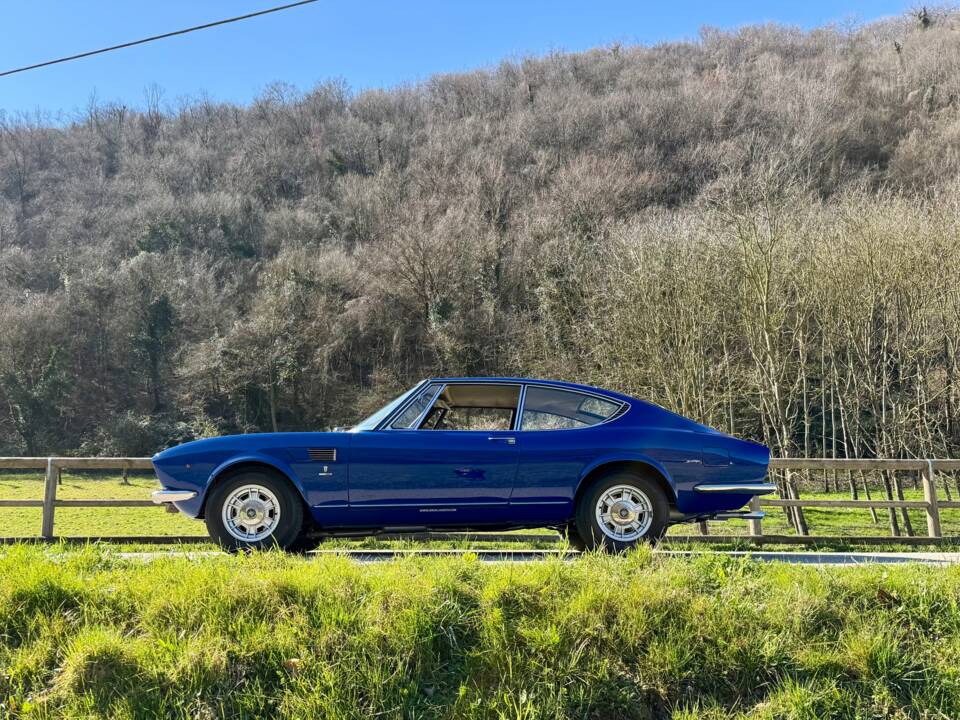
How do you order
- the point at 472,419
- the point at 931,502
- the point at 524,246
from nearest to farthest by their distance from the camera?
the point at 472,419
the point at 931,502
the point at 524,246

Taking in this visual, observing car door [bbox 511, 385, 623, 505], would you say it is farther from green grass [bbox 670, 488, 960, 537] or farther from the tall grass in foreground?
green grass [bbox 670, 488, 960, 537]

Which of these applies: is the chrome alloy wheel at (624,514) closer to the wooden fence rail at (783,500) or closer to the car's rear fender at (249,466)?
the car's rear fender at (249,466)

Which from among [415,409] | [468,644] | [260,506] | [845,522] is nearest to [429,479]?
[415,409]

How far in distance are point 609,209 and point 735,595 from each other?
41.3 metres

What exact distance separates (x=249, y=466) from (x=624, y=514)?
3.04 metres

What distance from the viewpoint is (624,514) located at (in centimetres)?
576

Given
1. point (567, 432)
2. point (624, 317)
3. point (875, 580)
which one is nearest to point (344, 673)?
point (567, 432)

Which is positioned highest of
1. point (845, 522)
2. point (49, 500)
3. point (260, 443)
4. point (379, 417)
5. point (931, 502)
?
point (379, 417)

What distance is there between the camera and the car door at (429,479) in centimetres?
562

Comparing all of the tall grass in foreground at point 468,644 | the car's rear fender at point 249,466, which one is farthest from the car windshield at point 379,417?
the tall grass in foreground at point 468,644

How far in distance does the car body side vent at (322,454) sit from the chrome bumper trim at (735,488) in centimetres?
292

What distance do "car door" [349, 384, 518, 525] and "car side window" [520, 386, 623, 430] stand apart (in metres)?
0.40

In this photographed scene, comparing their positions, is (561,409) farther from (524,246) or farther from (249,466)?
(524,246)

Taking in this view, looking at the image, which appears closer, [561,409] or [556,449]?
[556,449]
